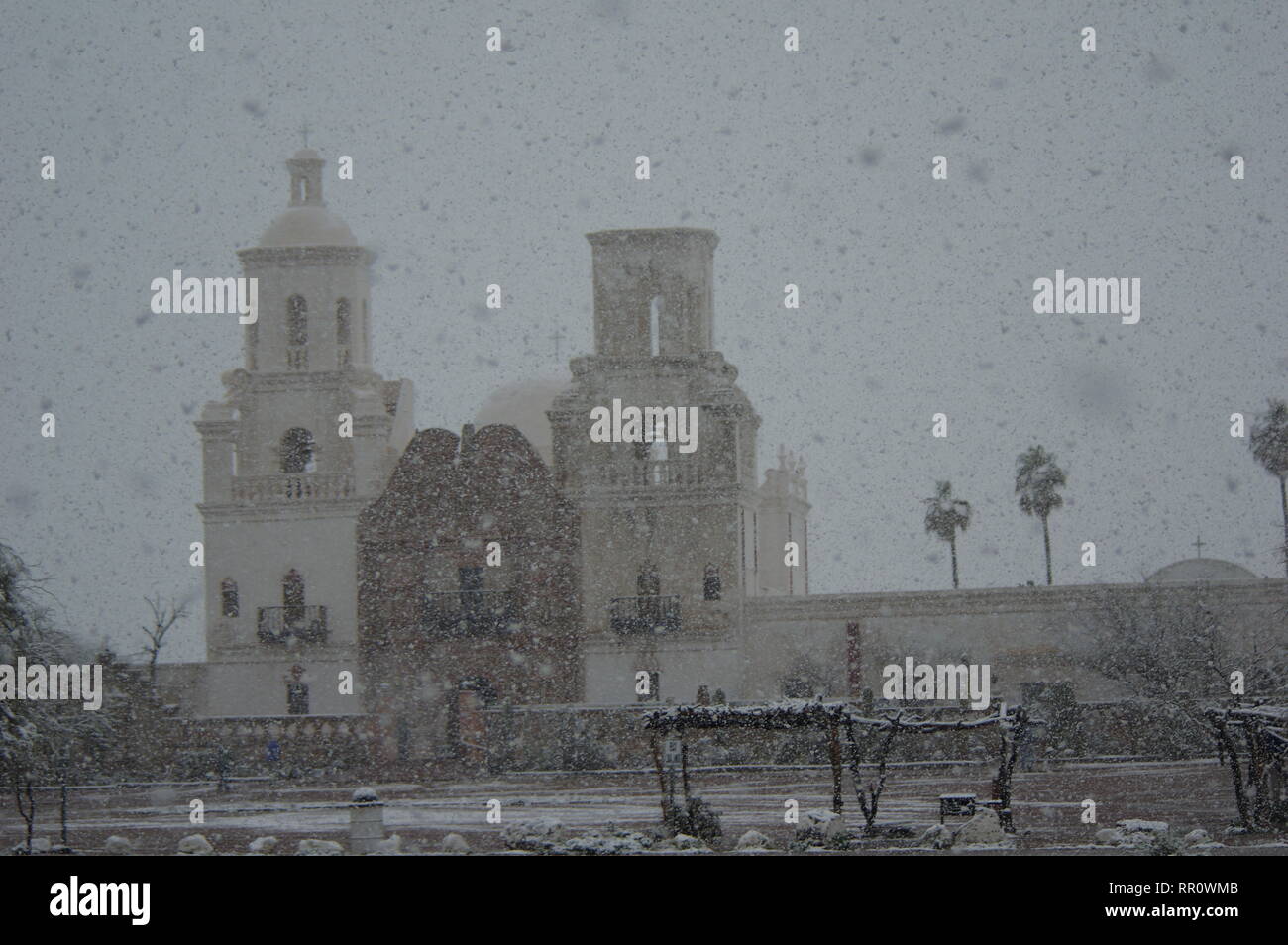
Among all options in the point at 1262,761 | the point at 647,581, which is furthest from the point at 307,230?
the point at 1262,761

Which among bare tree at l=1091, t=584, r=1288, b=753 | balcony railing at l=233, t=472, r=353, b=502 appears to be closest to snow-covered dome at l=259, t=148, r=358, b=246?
balcony railing at l=233, t=472, r=353, b=502

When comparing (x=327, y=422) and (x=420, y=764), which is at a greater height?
(x=327, y=422)

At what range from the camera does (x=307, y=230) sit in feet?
112

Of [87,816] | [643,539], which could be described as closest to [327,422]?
[643,539]

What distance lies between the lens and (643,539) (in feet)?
107

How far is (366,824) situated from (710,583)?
17138mm

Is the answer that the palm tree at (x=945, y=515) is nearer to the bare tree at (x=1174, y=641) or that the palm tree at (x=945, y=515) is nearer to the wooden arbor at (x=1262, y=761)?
the bare tree at (x=1174, y=641)

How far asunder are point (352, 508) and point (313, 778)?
6.36 meters

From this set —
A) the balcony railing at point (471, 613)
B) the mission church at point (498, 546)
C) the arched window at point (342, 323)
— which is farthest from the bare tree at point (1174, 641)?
the arched window at point (342, 323)

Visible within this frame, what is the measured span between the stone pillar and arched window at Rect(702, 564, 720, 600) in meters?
16.8

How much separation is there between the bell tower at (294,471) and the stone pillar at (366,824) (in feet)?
56.4

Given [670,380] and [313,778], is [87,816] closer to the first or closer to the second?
[313,778]

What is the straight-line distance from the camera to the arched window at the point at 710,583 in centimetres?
3234
